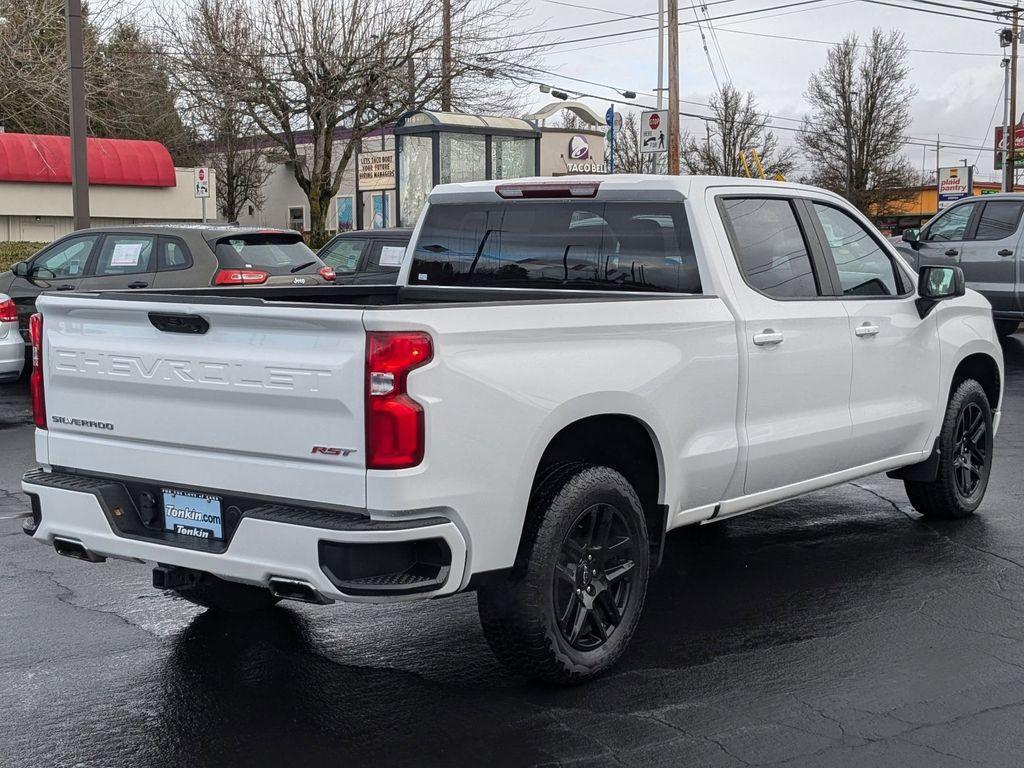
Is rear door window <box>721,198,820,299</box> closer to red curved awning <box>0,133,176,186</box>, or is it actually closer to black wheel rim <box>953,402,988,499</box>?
black wheel rim <box>953,402,988,499</box>

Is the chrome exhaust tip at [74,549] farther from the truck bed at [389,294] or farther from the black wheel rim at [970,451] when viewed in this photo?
the black wheel rim at [970,451]

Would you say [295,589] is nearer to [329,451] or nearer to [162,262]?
[329,451]

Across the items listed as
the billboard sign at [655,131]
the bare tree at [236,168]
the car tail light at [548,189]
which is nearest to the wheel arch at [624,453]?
the car tail light at [548,189]

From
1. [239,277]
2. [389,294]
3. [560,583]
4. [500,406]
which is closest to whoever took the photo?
[500,406]

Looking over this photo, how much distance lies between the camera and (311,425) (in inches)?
156

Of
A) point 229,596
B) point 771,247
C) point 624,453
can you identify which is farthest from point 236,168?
point 624,453

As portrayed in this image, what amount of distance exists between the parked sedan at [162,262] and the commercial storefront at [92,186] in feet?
64.2

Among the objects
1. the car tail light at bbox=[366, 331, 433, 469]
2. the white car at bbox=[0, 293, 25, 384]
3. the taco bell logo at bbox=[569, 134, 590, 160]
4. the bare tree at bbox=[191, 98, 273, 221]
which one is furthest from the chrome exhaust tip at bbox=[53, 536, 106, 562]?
the taco bell logo at bbox=[569, 134, 590, 160]

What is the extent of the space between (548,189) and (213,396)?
218 cm

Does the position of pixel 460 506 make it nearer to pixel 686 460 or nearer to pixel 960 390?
pixel 686 460

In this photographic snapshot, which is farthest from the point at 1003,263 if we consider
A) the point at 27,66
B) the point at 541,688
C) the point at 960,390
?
the point at 27,66

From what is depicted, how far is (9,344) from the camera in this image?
11.7 metres

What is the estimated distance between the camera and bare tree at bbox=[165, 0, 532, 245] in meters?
30.4

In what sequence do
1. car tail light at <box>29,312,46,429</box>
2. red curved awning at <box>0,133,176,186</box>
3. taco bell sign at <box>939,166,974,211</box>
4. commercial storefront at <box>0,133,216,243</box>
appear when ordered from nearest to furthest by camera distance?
1. car tail light at <box>29,312,46,429</box>
2. red curved awning at <box>0,133,176,186</box>
3. commercial storefront at <box>0,133,216,243</box>
4. taco bell sign at <box>939,166,974,211</box>
